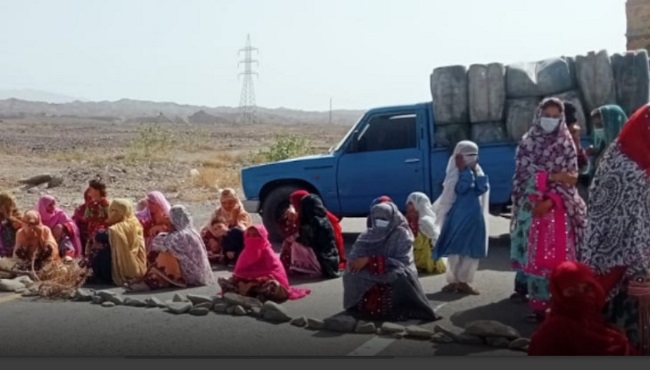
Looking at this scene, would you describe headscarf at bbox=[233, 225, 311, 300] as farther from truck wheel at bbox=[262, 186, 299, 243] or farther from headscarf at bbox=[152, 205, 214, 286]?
truck wheel at bbox=[262, 186, 299, 243]

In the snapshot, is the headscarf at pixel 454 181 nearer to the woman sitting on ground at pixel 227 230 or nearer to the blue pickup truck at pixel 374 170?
the blue pickup truck at pixel 374 170

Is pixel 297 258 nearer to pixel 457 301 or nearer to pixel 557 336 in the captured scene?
pixel 457 301

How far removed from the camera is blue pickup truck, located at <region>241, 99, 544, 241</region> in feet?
32.5

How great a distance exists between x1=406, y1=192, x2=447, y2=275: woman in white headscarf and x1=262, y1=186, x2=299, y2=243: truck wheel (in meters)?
Answer: 2.40

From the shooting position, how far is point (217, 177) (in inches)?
582

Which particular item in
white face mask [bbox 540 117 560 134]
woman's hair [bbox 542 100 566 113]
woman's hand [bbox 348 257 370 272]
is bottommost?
woman's hand [bbox 348 257 370 272]

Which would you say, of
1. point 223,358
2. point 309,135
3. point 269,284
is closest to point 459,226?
point 269,284

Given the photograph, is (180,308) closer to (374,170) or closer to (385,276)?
(385,276)

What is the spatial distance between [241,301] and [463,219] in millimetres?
1966

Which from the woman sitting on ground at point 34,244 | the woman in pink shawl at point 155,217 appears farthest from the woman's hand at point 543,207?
the woman sitting on ground at point 34,244

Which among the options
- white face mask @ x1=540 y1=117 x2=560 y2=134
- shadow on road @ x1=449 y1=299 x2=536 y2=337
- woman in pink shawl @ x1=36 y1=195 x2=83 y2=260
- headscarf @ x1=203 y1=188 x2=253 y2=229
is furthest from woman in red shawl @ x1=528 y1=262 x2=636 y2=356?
woman in pink shawl @ x1=36 y1=195 x2=83 y2=260

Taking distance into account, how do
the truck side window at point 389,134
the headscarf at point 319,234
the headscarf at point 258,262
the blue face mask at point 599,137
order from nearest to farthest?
the headscarf at point 258,262 < the blue face mask at point 599,137 < the headscarf at point 319,234 < the truck side window at point 389,134

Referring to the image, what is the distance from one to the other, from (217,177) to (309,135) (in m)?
1.64

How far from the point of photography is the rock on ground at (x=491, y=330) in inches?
239
